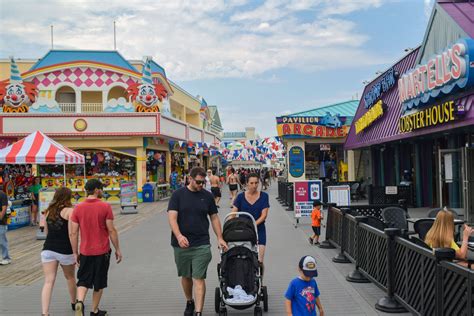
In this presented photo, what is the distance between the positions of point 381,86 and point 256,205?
575 inches

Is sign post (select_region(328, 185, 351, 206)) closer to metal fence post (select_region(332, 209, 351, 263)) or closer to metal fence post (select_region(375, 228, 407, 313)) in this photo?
metal fence post (select_region(332, 209, 351, 263))

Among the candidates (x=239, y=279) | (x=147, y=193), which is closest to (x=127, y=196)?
(x=147, y=193)

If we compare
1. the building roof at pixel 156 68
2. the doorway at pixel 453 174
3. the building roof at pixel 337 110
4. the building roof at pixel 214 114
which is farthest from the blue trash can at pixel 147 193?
the building roof at pixel 214 114

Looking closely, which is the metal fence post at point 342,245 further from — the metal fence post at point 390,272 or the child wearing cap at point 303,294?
the child wearing cap at point 303,294

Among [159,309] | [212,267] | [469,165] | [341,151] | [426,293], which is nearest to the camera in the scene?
[426,293]

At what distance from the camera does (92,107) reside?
88.1ft

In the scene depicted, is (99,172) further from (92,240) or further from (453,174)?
(92,240)

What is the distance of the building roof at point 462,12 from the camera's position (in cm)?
1232

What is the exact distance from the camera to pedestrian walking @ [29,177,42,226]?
15982 mm

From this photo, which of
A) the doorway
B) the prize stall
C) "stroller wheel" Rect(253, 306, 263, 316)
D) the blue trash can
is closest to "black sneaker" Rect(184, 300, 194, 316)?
"stroller wheel" Rect(253, 306, 263, 316)

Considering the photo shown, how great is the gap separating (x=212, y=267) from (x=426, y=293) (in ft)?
15.4

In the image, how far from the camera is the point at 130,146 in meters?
24.9

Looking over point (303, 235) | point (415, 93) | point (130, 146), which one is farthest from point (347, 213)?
point (130, 146)

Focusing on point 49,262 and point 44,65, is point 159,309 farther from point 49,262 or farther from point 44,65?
point 44,65
